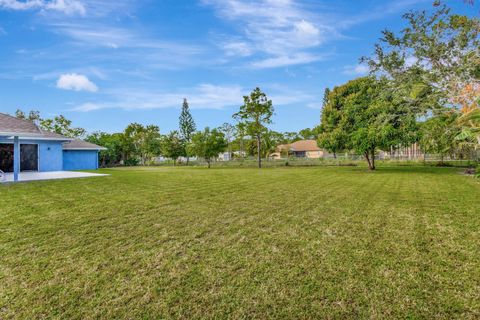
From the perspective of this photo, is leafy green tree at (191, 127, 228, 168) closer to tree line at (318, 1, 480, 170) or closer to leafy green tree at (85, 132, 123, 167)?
leafy green tree at (85, 132, 123, 167)

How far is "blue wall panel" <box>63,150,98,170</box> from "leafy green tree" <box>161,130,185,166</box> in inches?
575

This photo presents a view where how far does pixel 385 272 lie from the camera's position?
9.22 ft

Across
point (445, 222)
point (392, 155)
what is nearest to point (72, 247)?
point (445, 222)

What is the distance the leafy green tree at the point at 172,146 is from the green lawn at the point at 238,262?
34139mm

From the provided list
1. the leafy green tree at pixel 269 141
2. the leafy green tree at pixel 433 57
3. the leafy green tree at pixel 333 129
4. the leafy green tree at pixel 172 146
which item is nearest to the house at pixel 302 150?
the leafy green tree at pixel 269 141

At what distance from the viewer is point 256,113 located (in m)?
29.1

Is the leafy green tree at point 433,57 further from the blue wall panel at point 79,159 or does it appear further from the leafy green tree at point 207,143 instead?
the blue wall panel at point 79,159

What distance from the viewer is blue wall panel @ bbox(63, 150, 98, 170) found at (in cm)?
2314

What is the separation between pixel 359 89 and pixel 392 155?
16858mm

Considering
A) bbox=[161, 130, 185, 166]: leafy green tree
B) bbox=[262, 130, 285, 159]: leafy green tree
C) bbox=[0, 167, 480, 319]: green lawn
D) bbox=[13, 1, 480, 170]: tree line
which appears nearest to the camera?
bbox=[0, 167, 480, 319]: green lawn

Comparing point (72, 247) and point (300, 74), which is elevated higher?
point (300, 74)

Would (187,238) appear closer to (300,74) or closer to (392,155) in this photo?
(300,74)

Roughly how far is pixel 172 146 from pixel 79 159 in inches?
657

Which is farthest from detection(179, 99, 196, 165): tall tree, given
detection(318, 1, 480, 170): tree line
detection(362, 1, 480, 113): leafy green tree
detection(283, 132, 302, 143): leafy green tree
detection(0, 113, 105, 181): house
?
detection(362, 1, 480, 113): leafy green tree
